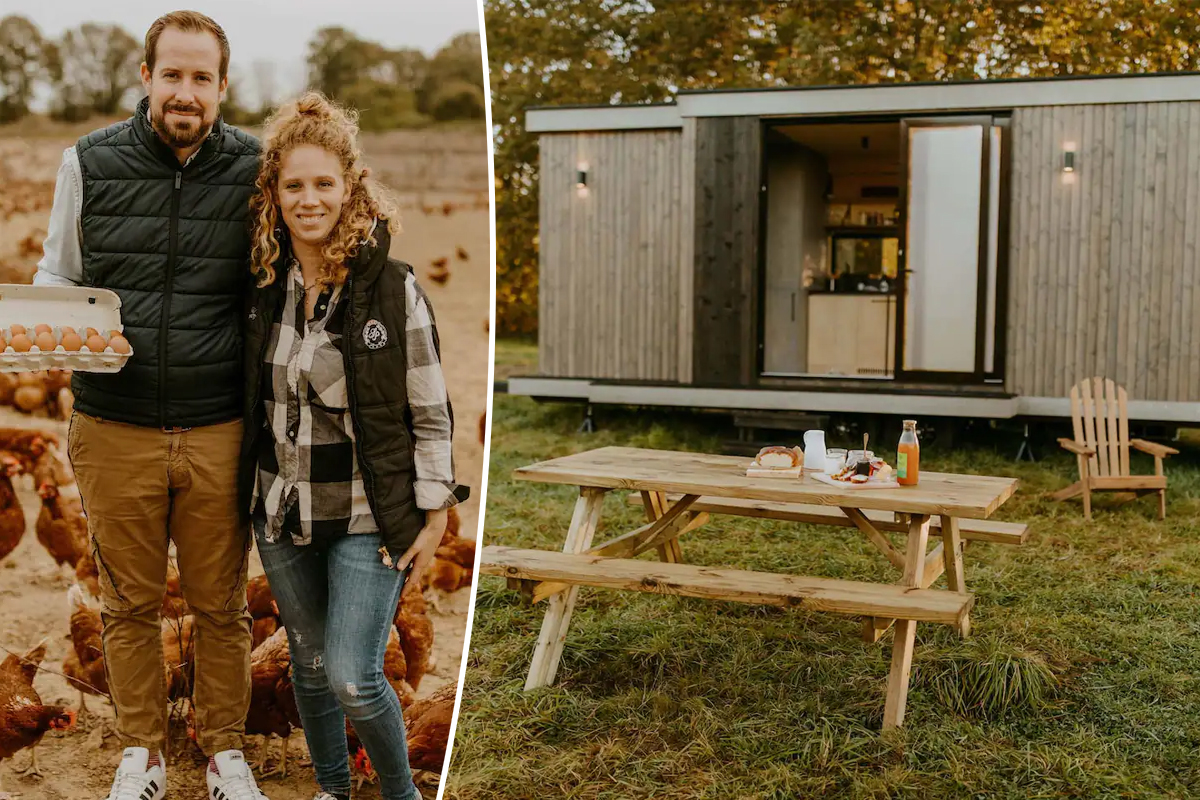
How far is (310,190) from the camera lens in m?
2.35

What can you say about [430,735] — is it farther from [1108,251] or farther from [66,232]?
[1108,251]

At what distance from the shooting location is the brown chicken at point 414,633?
349cm

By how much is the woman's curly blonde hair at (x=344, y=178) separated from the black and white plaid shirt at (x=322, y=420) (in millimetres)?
81

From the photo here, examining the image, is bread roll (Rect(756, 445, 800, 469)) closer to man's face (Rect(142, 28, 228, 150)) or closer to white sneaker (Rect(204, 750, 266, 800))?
white sneaker (Rect(204, 750, 266, 800))

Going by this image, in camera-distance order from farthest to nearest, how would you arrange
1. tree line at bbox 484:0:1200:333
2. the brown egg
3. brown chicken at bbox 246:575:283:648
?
tree line at bbox 484:0:1200:333 → brown chicken at bbox 246:575:283:648 → the brown egg

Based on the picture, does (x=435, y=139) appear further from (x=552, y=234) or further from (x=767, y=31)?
(x=767, y=31)

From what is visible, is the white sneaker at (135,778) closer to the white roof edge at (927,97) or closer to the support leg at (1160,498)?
the support leg at (1160,498)

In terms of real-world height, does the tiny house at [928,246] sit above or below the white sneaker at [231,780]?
above

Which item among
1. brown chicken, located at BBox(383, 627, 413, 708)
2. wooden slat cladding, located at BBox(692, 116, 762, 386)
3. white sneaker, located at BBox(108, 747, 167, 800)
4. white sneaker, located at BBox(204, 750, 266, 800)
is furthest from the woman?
wooden slat cladding, located at BBox(692, 116, 762, 386)

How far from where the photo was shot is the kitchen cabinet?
1078 cm

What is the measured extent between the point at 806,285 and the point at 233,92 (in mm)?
8632

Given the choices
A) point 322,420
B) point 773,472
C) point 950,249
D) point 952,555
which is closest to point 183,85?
point 322,420

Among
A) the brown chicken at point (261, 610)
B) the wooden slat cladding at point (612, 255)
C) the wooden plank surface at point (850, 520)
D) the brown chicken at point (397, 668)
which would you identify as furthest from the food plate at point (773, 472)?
the wooden slat cladding at point (612, 255)

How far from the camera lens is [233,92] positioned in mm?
3574
